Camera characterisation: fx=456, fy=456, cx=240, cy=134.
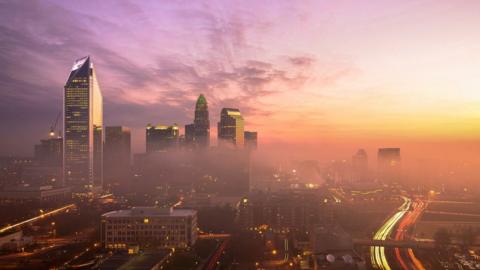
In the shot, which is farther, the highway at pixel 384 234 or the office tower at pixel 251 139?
the office tower at pixel 251 139

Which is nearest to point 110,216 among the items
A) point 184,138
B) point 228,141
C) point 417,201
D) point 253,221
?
point 253,221

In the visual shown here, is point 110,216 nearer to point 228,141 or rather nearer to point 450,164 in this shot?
point 228,141

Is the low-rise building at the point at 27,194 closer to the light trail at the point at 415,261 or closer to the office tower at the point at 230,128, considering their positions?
the office tower at the point at 230,128

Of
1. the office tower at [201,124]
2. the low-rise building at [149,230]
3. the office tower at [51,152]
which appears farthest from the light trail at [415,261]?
the office tower at [51,152]

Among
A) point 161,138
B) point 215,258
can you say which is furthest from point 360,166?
point 215,258

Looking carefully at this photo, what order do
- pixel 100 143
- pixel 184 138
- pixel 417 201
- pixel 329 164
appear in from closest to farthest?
1. pixel 417 201
2. pixel 100 143
3. pixel 184 138
4. pixel 329 164

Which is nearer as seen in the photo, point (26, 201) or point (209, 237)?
point (209, 237)

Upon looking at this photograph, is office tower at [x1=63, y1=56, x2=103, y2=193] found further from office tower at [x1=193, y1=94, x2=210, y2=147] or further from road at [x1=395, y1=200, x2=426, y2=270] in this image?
road at [x1=395, y1=200, x2=426, y2=270]
